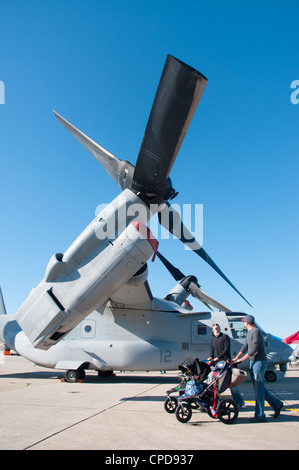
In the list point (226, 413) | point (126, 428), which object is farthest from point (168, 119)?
point (126, 428)

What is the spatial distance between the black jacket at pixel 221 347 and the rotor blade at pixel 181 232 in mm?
5605

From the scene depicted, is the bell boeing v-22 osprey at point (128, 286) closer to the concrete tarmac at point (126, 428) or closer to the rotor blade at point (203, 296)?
the concrete tarmac at point (126, 428)

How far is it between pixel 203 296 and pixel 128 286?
7716 millimetres

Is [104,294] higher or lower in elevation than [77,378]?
higher

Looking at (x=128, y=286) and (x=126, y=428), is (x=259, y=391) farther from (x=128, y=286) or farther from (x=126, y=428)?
(x=128, y=286)

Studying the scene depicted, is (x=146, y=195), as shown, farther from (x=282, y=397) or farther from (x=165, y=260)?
(x=165, y=260)

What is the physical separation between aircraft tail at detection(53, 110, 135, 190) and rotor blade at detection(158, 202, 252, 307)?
2.05 m

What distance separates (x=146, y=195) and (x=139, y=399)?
5258 millimetres

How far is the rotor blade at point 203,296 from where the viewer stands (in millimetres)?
18422

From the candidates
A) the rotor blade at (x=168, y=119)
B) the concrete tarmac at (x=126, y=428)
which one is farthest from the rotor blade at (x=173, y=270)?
the concrete tarmac at (x=126, y=428)

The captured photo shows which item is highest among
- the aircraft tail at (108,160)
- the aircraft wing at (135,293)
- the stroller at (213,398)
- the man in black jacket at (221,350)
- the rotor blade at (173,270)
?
the aircraft tail at (108,160)

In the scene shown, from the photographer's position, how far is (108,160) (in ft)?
34.7
